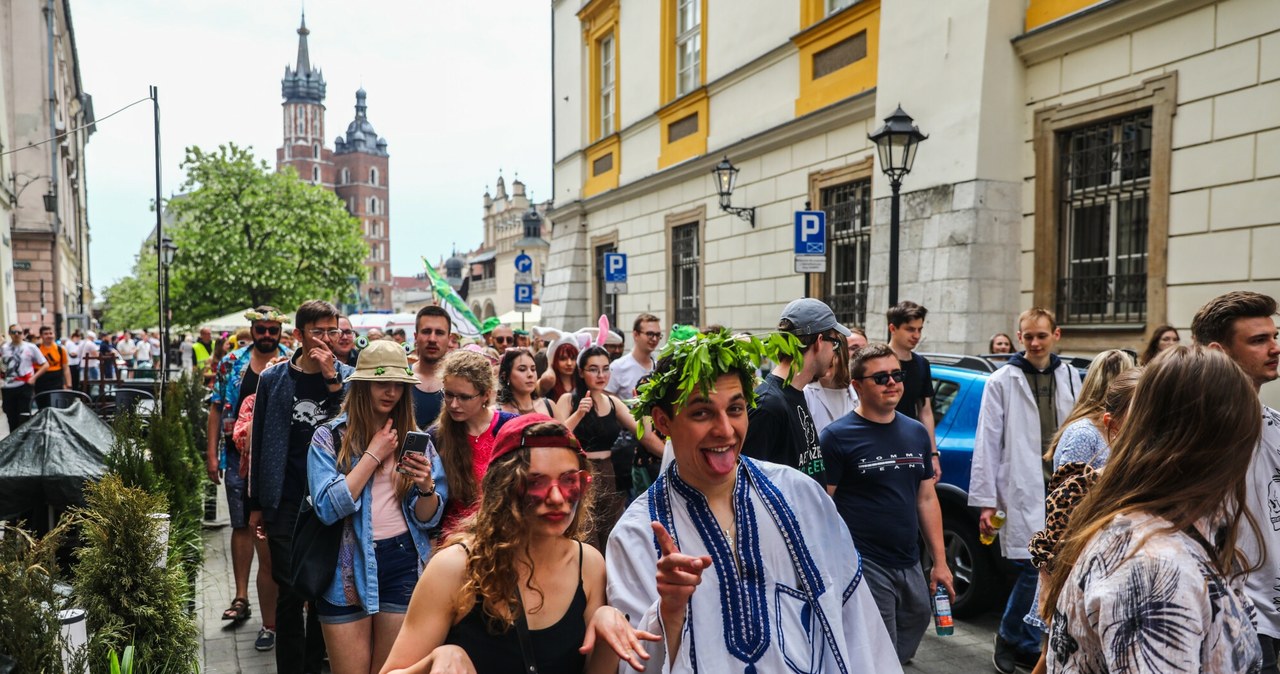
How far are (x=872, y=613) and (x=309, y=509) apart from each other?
2.37 m

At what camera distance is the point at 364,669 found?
370cm

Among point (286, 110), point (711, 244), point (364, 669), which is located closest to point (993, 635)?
point (364, 669)

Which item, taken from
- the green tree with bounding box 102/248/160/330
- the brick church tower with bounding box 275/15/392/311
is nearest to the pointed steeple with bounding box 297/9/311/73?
the brick church tower with bounding box 275/15/392/311

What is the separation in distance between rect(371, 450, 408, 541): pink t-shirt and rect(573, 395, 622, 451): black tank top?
225 cm

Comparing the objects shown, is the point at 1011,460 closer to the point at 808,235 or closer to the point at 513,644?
the point at 513,644

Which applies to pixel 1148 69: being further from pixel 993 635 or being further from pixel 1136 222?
pixel 993 635

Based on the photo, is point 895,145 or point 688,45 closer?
point 895,145

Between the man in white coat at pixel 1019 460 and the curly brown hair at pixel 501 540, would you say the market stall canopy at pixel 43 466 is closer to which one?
the curly brown hair at pixel 501 540

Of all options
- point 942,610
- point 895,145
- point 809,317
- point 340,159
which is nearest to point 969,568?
point 942,610

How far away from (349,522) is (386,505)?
156 millimetres

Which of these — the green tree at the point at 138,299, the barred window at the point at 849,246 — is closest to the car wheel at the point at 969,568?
the barred window at the point at 849,246

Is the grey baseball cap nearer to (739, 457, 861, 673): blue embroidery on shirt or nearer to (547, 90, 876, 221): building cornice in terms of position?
(739, 457, 861, 673): blue embroidery on shirt

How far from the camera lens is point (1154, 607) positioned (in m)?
1.83

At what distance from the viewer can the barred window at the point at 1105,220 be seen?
30.2 ft
